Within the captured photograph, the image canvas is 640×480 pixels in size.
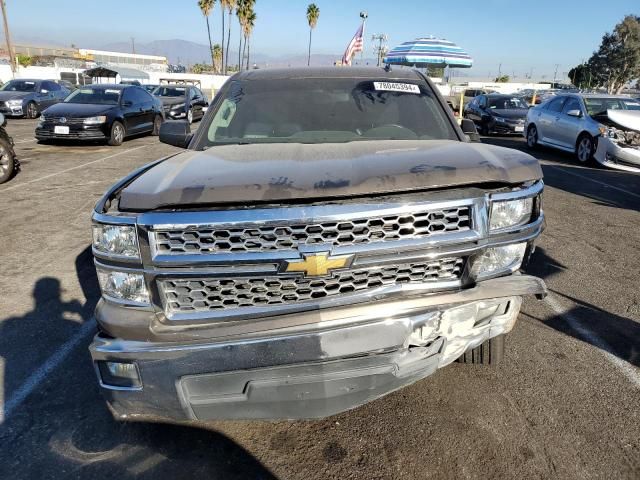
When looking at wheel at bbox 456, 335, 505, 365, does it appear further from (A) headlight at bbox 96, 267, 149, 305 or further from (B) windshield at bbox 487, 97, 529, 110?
(B) windshield at bbox 487, 97, 529, 110

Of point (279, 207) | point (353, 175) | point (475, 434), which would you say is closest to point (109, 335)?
point (279, 207)

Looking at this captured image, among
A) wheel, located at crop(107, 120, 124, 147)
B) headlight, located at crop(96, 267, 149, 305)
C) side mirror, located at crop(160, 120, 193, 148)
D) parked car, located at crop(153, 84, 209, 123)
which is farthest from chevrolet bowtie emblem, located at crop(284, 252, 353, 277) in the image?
parked car, located at crop(153, 84, 209, 123)

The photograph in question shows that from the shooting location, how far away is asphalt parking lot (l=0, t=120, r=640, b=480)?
2.33 metres

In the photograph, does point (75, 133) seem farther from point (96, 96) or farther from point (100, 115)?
point (96, 96)

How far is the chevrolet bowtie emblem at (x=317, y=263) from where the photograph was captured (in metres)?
1.97

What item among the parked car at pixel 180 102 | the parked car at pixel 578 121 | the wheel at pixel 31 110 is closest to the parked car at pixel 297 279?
the parked car at pixel 578 121

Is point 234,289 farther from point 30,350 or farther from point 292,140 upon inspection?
point 30,350

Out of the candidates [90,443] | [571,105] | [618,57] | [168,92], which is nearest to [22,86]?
[168,92]

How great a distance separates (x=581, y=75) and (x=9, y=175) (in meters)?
62.7

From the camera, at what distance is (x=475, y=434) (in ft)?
8.34

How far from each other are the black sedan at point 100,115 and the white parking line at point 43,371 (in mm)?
10240

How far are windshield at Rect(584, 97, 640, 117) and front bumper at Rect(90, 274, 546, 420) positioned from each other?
10.9 m

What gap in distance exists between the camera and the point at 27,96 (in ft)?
63.2

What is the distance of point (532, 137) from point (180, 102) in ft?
42.2
